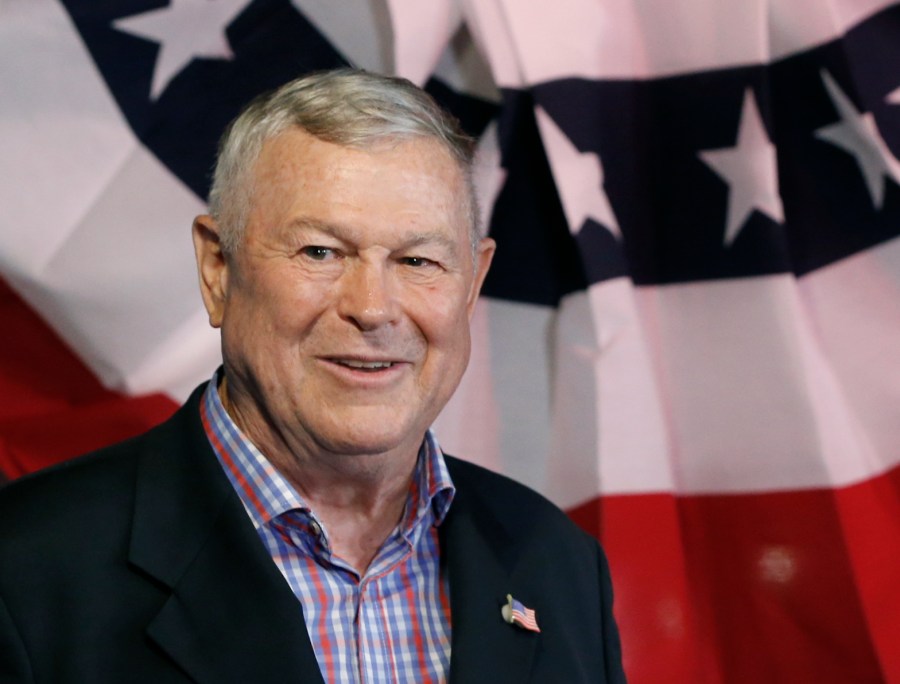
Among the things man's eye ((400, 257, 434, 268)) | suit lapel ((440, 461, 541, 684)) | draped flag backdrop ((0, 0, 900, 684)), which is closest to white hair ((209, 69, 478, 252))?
man's eye ((400, 257, 434, 268))

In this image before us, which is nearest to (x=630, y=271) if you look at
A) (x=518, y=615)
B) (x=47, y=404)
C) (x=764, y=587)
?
(x=764, y=587)

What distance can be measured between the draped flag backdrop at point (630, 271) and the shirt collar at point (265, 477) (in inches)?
24.5

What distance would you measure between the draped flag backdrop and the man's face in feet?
2.39

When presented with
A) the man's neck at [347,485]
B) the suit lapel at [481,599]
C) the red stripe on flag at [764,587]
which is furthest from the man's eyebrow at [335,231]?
the red stripe on flag at [764,587]

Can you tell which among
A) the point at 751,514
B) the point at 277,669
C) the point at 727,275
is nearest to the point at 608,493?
the point at 751,514

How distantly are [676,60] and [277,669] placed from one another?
1506 millimetres

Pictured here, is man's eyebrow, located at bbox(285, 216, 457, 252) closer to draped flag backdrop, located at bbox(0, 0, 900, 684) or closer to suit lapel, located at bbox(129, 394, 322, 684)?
suit lapel, located at bbox(129, 394, 322, 684)

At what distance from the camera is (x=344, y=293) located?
1.62 meters

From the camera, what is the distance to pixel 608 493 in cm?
246

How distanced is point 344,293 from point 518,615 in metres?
0.49

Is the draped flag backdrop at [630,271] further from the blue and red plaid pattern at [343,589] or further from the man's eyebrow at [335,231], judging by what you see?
the man's eyebrow at [335,231]

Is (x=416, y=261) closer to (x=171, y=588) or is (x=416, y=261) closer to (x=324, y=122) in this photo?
(x=324, y=122)

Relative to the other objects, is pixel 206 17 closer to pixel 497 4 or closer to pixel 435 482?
pixel 497 4

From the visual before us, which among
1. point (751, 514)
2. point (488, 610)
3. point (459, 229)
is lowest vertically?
point (751, 514)
